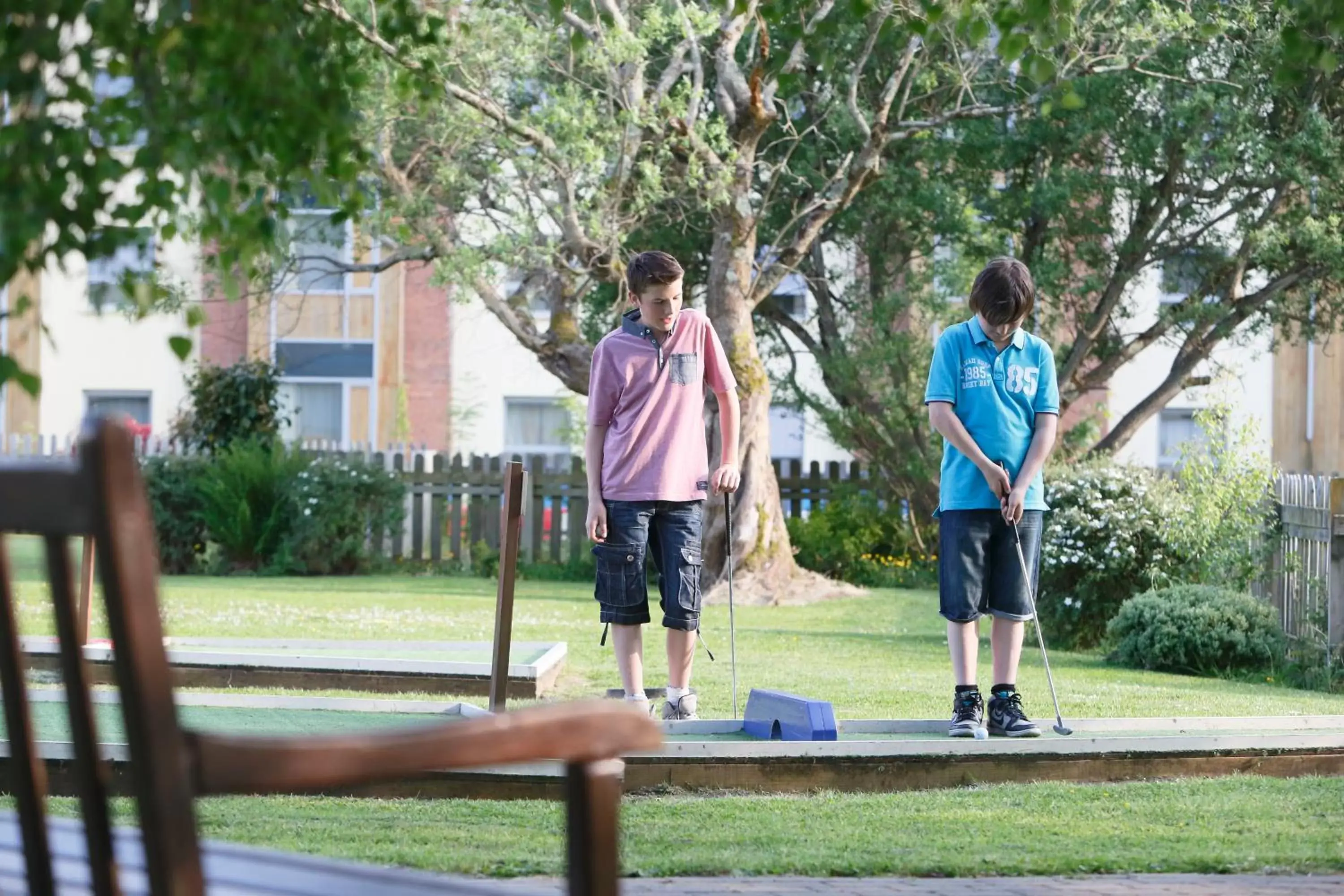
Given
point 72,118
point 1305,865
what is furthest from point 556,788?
point 72,118

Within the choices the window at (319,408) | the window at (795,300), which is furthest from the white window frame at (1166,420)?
the window at (319,408)

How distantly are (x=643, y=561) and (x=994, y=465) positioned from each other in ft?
4.84

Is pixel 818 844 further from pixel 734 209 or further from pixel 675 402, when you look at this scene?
pixel 734 209

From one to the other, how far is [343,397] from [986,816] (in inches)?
1019

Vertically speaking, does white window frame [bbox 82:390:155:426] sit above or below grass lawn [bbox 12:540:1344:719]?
above

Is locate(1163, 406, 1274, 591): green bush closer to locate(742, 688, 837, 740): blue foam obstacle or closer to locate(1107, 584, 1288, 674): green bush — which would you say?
locate(1107, 584, 1288, 674): green bush

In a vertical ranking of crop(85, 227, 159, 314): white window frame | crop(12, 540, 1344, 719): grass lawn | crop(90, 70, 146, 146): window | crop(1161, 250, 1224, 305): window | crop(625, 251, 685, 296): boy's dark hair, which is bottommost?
crop(12, 540, 1344, 719): grass lawn

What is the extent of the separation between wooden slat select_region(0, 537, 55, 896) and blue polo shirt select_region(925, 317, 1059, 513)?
475cm

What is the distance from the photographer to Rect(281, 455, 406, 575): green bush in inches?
742

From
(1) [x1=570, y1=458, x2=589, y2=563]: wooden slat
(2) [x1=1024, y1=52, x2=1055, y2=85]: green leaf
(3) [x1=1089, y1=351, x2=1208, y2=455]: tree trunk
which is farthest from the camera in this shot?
(1) [x1=570, y1=458, x2=589, y2=563]: wooden slat

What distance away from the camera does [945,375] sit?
6.61 m

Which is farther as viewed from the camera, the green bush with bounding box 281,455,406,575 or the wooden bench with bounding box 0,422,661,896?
the green bush with bounding box 281,455,406,575

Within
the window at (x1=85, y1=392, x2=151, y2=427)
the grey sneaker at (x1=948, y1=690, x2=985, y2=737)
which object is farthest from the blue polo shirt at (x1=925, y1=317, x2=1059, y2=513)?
the window at (x1=85, y1=392, x2=151, y2=427)

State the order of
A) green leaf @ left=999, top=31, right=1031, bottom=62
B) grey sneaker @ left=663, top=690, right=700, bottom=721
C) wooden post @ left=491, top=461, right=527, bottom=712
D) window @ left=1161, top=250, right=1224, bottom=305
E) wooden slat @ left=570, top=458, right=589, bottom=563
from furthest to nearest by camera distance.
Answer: wooden slat @ left=570, top=458, right=589, bottom=563 → window @ left=1161, top=250, right=1224, bottom=305 → grey sneaker @ left=663, top=690, right=700, bottom=721 → wooden post @ left=491, top=461, right=527, bottom=712 → green leaf @ left=999, top=31, right=1031, bottom=62
